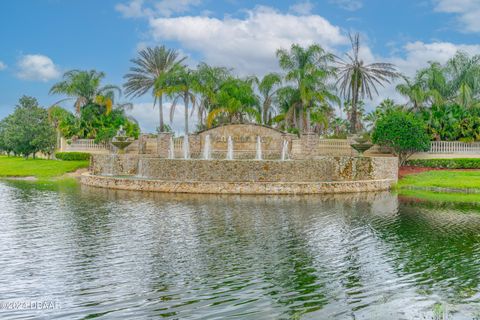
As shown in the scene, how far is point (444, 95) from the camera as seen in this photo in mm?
41656

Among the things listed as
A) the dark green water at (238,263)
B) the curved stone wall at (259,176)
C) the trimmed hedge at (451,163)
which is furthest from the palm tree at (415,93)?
the dark green water at (238,263)

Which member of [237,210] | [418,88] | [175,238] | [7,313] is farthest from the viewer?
[418,88]

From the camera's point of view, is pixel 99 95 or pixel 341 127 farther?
pixel 341 127

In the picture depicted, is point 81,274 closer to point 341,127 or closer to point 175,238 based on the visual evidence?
point 175,238

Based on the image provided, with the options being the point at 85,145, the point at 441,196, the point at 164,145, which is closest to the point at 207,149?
the point at 164,145

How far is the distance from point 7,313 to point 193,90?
40.0m

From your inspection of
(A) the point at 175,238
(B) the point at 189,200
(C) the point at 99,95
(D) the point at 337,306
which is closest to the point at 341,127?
(C) the point at 99,95

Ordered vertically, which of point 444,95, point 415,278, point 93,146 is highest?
point 444,95

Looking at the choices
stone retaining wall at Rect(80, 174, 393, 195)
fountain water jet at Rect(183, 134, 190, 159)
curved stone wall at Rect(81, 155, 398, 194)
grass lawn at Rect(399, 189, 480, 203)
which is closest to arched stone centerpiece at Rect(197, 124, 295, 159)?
fountain water jet at Rect(183, 134, 190, 159)

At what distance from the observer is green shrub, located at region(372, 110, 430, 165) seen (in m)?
33.8

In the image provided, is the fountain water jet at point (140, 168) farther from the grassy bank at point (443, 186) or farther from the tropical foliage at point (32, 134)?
the tropical foliage at point (32, 134)

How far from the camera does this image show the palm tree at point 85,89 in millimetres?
45500

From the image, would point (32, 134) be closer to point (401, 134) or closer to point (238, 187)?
point (238, 187)

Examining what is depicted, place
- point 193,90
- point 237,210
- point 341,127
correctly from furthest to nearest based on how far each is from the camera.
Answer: point 341,127, point 193,90, point 237,210
